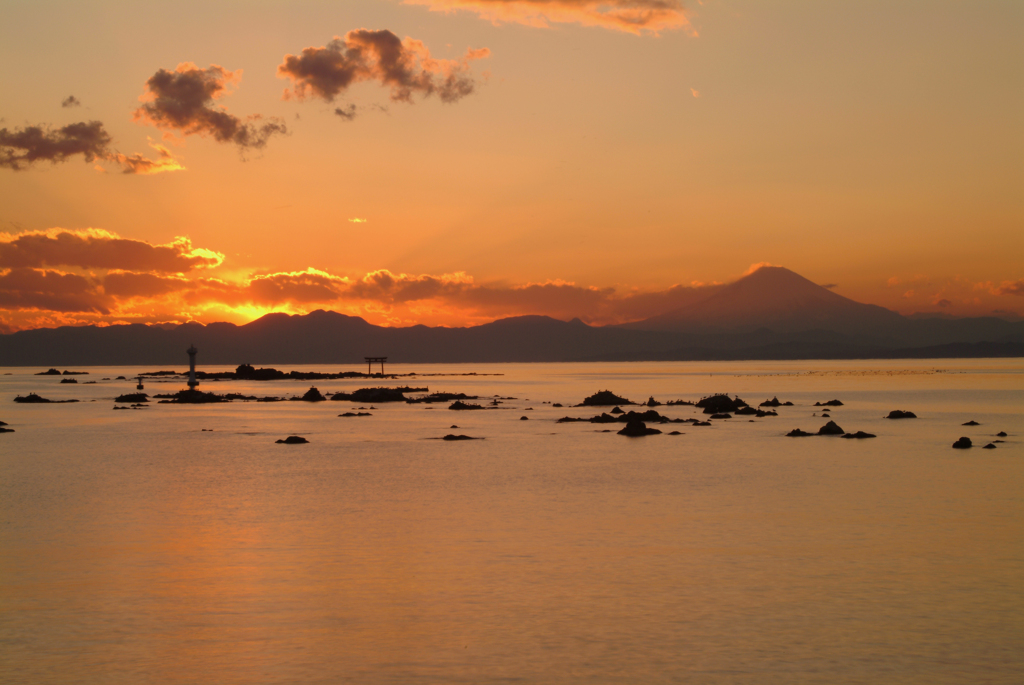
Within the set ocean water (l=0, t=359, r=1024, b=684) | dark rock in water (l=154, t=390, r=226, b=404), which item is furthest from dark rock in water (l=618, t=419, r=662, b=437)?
dark rock in water (l=154, t=390, r=226, b=404)

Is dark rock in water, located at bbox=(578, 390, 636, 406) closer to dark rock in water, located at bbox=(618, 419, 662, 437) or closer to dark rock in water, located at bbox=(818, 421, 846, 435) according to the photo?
dark rock in water, located at bbox=(618, 419, 662, 437)

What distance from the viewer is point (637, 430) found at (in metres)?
55.6

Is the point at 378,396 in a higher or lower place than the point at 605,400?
lower

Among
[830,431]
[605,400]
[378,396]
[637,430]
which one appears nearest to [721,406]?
[605,400]

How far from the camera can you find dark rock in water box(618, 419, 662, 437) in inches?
2185

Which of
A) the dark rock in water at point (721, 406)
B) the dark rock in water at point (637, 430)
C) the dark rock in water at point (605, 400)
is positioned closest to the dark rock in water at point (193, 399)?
the dark rock in water at point (605, 400)

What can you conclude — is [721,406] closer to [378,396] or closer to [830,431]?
[830,431]

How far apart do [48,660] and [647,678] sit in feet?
30.1

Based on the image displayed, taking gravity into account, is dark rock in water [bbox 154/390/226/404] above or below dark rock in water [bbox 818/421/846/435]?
below

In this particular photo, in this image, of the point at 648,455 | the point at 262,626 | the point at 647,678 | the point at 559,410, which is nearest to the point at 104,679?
the point at 262,626

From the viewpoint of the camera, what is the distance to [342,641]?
14.0m

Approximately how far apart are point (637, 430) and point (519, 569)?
3739cm

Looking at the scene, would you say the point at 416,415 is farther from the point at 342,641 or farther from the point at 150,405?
the point at 342,641

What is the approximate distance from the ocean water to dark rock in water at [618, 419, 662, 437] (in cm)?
1124
